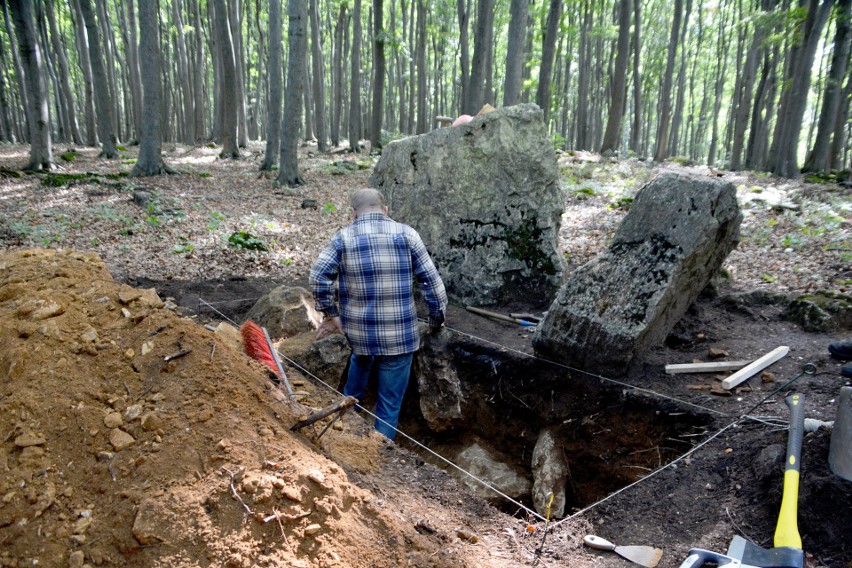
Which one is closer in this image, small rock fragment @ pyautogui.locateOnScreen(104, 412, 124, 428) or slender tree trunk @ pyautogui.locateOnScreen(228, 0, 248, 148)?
small rock fragment @ pyautogui.locateOnScreen(104, 412, 124, 428)

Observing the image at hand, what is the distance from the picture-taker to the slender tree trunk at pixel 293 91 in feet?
41.3

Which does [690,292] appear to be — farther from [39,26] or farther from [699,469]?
[39,26]

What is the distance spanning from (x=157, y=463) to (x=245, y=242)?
6.91 metres

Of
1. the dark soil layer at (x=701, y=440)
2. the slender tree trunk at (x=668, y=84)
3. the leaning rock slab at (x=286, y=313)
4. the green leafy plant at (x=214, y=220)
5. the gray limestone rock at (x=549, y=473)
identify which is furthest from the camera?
the slender tree trunk at (x=668, y=84)

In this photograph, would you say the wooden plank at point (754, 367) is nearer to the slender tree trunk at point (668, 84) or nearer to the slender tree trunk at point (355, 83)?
the slender tree trunk at point (668, 84)

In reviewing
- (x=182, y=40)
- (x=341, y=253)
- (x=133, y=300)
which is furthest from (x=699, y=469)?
(x=182, y=40)

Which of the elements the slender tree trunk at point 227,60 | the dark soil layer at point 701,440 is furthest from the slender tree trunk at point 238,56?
the dark soil layer at point 701,440

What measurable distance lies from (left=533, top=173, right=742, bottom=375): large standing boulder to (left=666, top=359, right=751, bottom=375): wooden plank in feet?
1.12

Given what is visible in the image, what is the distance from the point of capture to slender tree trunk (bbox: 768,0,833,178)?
41.4 feet

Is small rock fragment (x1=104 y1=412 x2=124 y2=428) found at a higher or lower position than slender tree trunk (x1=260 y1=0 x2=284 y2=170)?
lower

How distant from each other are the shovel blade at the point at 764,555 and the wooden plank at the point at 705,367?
6.55ft

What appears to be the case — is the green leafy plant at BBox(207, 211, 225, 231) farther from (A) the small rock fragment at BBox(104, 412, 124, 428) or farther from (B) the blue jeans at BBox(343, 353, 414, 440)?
(A) the small rock fragment at BBox(104, 412, 124, 428)

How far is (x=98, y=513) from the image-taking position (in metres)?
2.07

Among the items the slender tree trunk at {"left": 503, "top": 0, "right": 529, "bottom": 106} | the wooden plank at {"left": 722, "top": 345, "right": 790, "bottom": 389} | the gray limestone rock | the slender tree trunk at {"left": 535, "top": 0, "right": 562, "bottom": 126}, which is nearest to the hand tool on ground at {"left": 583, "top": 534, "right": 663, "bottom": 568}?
the gray limestone rock
